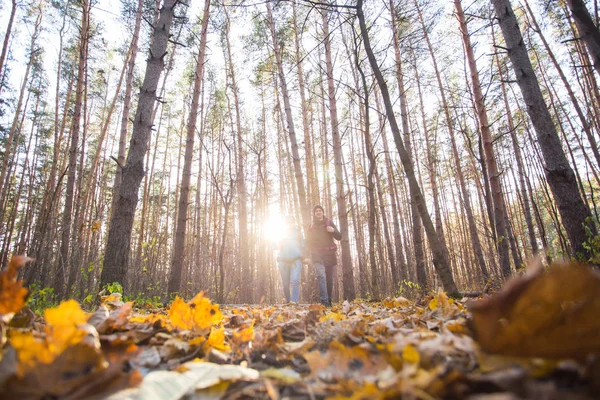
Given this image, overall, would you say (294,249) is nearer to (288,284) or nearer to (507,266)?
(288,284)

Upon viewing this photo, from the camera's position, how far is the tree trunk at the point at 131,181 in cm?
369

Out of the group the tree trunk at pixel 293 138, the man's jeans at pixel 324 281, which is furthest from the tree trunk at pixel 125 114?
the man's jeans at pixel 324 281

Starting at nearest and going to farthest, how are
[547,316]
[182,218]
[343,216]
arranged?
1. [547,316]
2. [182,218]
3. [343,216]

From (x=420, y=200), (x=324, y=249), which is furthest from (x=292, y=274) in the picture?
(x=420, y=200)

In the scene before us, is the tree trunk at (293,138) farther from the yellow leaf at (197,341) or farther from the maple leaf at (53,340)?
the maple leaf at (53,340)

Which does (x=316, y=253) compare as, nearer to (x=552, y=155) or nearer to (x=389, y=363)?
(x=552, y=155)

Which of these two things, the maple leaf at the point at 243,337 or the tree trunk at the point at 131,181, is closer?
the maple leaf at the point at 243,337

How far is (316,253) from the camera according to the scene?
5250 mm

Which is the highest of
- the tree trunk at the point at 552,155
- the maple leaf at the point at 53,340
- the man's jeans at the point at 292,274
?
the tree trunk at the point at 552,155

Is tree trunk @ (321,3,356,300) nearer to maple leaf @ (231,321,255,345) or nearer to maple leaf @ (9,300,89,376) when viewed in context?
maple leaf @ (231,321,255,345)

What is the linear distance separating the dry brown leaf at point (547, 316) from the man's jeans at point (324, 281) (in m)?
4.69

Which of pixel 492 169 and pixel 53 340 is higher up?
pixel 492 169

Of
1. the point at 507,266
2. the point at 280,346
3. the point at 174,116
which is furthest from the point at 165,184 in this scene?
the point at 280,346

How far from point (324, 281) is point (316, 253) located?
510 mm
